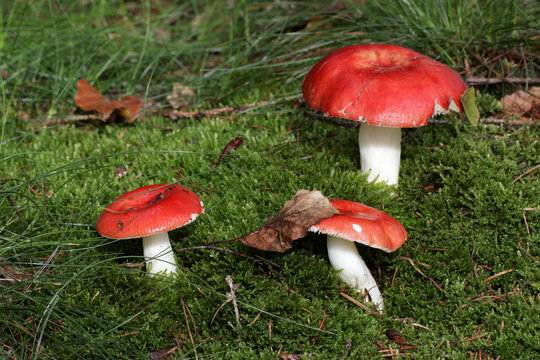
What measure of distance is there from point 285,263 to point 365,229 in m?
0.54

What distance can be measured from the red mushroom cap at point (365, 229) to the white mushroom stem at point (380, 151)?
2.30ft

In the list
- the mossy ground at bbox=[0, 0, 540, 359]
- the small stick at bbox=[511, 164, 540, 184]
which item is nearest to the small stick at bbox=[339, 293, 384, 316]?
the mossy ground at bbox=[0, 0, 540, 359]

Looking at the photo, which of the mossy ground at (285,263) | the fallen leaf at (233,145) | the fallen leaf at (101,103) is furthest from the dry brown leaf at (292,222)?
the fallen leaf at (101,103)

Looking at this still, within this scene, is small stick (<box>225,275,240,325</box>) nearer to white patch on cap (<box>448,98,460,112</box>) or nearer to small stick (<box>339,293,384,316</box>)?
small stick (<box>339,293,384,316</box>)

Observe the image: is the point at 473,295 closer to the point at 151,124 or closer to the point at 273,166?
the point at 273,166

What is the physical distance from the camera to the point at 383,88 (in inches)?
96.6

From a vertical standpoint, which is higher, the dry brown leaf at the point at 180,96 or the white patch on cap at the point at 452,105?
the white patch on cap at the point at 452,105

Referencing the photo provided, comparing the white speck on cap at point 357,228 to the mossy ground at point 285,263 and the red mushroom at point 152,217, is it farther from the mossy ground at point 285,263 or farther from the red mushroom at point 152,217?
the red mushroom at point 152,217

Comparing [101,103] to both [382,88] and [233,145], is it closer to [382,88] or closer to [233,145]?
[233,145]

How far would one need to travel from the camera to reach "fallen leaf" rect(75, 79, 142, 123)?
14.3 feet

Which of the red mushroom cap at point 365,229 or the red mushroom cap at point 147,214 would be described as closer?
the red mushroom cap at point 365,229

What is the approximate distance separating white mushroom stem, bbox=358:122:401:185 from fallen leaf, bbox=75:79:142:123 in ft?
7.89

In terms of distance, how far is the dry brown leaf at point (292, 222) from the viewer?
2.27 meters

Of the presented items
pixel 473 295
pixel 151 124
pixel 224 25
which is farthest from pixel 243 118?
pixel 473 295
